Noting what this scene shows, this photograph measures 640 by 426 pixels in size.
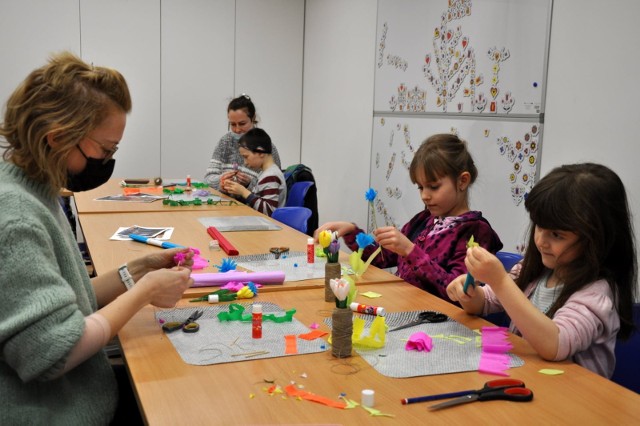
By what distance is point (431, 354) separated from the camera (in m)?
1.44

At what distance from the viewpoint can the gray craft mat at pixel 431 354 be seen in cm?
135

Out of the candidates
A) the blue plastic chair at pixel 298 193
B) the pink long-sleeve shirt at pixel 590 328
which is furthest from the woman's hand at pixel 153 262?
the blue plastic chair at pixel 298 193

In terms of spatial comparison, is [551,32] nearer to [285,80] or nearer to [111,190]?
[111,190]

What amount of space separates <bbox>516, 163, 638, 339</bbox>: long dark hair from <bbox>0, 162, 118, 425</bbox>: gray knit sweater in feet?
3.82

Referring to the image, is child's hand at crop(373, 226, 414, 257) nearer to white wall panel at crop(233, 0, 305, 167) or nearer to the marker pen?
the marker pen

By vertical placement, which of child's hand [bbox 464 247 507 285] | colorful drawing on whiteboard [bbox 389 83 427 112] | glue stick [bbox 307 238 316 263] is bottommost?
glue stick [bbox 307 238 316 263]

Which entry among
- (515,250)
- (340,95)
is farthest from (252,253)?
(340,95)

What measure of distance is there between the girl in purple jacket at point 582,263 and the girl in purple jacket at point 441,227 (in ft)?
1.55

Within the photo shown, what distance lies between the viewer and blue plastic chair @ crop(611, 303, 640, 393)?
1616mm

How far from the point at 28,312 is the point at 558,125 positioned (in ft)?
8.61

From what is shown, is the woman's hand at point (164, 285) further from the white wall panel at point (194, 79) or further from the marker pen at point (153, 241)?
the white wall panel at point (194, 79)

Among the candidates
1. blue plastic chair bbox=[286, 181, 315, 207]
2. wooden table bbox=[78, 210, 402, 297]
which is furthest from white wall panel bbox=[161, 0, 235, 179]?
wooden table bbox=[78, 210, 402, 297]

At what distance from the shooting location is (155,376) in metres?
1.28

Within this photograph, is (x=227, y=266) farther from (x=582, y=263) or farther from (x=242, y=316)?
(x=582, y=263)
